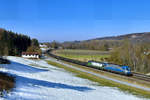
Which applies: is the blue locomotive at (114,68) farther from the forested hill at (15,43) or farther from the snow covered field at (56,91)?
the forested hill at (15,43)

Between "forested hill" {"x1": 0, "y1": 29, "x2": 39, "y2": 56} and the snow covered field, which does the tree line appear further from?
"forested hill" {"x1": 0, "y1": 29, "x2": 39, "y2": 56}

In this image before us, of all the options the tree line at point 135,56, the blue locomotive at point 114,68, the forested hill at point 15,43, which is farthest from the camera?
the forested hill at point 15,43

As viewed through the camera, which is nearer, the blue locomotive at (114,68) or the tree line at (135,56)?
the blue locomotive at (114,68)

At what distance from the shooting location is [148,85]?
1099 inches

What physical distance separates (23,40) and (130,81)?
90011 millimetres

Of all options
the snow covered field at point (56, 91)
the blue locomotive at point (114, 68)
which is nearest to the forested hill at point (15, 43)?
the blue locomotive at point (114, 68)

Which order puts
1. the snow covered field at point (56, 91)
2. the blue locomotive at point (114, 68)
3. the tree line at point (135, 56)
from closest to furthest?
the snow covered field at point (56, 91) < the blue locomotive at point (114, 68) < the tree line at point (135, 56)

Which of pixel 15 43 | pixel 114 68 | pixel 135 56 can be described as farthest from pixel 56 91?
pixel 15 43

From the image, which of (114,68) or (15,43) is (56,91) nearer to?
(114,68)

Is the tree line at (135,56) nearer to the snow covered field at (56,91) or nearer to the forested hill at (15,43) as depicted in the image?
the snow covered field at (56,91)

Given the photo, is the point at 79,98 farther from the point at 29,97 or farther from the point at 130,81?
the point at 130,81

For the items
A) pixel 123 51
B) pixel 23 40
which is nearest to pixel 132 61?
pixel 123 51

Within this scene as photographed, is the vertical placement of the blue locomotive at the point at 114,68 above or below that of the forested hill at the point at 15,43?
below

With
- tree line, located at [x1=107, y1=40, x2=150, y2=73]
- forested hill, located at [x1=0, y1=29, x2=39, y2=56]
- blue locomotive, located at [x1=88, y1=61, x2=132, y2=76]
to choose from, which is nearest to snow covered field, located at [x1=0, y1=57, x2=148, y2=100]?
blue locomotive, located at [x1=88, y1=61, x2=132, y2=76]
